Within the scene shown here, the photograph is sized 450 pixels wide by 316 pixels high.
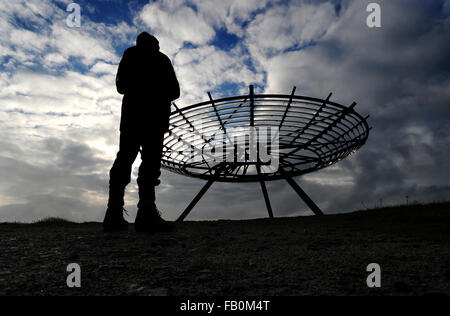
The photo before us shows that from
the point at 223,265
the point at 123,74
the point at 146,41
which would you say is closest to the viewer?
the point at 223,265

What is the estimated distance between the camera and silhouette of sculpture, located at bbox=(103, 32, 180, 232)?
416 cm

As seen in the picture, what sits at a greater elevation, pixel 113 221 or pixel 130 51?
pixel 130 51

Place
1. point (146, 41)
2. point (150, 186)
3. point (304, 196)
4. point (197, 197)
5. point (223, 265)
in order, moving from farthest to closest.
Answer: point (197, 197) < point (304, 196) < point (146, 41) < point (150, 186) < point (223, 265)

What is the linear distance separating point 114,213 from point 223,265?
2.40 metres

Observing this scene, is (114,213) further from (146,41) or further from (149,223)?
(146,41)

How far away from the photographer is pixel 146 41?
175 inches

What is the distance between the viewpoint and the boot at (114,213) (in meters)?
4.14

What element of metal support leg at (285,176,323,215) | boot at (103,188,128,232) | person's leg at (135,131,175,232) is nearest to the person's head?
person's leg at (135,131,175,232)

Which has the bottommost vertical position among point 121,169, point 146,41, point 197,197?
point 197,197

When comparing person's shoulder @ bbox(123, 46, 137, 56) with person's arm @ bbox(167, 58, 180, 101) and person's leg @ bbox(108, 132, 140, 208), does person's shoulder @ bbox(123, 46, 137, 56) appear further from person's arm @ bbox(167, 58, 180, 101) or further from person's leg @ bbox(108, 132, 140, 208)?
person's leg @ bbox(108, 132, 140, 208)

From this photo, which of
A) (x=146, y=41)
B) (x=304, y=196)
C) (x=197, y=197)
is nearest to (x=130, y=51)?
(x=146, y=41)

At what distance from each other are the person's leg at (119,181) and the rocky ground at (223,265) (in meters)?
0.63

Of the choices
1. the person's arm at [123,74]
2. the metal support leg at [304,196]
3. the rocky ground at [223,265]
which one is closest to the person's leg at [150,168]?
the rocky ground at [223,265]
